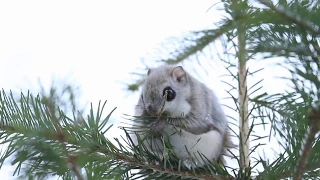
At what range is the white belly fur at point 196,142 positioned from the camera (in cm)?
198

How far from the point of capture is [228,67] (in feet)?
6.77

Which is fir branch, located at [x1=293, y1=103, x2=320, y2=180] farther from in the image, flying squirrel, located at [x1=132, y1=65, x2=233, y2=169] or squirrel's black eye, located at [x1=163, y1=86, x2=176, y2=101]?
squirrel's black eye, located at [x1=163, y1=86, x2=176, y2=101]

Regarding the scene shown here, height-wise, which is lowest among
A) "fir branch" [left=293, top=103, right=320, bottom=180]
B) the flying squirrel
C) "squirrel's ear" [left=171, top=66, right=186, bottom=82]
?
"fir branch" [left=293, top=103, right=320, bottom=180]

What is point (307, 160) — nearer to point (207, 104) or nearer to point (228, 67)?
point (228, 67)

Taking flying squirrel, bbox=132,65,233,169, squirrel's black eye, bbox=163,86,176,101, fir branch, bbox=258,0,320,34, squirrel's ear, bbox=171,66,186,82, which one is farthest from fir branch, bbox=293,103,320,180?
squirrel's ear, bbox=171,66,186,82

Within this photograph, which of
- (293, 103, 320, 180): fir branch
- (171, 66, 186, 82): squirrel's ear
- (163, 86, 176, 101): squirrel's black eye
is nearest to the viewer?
(293, 103, 320, 180): fir branch

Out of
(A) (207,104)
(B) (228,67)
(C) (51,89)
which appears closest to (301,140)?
(C) (51,89)

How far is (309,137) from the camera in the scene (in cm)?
97

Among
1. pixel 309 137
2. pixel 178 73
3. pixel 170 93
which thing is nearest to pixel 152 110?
pixel 170 93

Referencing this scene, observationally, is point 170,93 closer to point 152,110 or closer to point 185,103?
point 185,103

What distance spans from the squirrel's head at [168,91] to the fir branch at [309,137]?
2.95ft

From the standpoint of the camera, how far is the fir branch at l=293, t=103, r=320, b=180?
0.84 m

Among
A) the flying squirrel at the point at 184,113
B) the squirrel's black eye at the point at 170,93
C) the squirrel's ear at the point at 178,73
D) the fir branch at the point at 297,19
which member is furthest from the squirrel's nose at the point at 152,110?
the fir branch at the point at 297,19

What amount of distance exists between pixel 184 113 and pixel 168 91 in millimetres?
120
